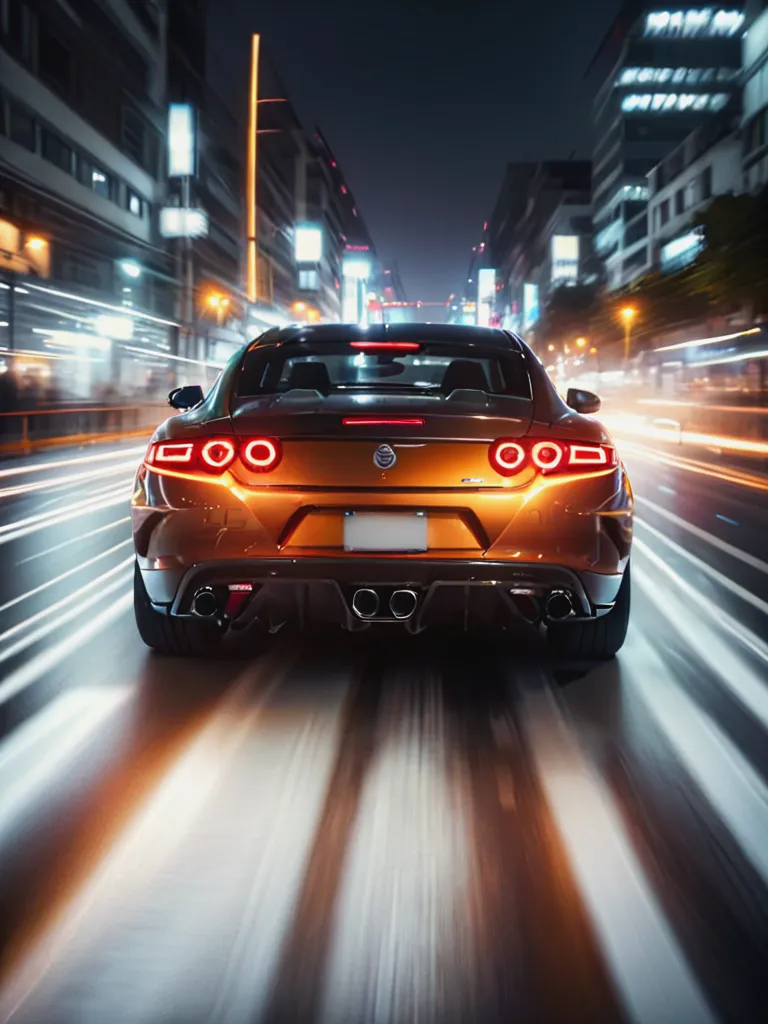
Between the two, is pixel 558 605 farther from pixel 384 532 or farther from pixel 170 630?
pixel 170 630

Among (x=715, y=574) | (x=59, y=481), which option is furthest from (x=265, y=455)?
(x=59, y=481)

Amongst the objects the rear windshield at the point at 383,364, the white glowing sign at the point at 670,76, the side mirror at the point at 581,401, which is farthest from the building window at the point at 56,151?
the white glowing sign at the point at 670,76

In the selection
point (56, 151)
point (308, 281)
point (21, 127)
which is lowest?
point (21, 127)

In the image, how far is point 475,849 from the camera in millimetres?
2793

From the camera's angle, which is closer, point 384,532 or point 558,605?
point 384,532

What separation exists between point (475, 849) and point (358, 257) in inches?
7138

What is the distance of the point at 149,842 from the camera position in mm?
2820

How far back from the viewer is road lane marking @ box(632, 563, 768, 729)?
4.29 meters

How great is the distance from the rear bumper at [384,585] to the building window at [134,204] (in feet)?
150

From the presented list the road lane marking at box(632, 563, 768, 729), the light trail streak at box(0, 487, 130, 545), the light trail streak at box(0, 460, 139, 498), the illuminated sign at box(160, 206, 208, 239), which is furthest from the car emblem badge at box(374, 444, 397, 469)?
the illuminated sign at box(160, 206, 208, 239)

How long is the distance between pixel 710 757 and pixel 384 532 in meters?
1.36

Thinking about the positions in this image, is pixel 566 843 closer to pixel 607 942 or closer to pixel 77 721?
pixel 607 942

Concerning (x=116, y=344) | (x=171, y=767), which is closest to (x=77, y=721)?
(x=171, y=767)

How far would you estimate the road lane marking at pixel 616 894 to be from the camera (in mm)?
2059
